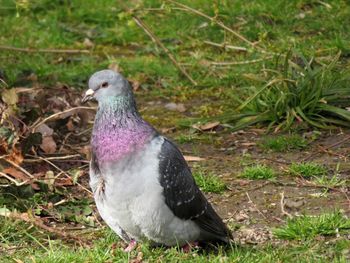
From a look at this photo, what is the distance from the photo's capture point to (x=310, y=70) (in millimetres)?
7066

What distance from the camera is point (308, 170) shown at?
6102mm

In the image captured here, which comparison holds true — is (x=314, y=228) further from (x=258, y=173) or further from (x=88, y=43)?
(x=88, y=43)

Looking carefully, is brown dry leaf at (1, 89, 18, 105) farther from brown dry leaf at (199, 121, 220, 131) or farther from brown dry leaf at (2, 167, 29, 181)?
brown dry leaf at (199, 121, 220, 131)

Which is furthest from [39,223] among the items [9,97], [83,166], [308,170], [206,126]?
[206,126]

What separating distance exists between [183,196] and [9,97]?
207 cm

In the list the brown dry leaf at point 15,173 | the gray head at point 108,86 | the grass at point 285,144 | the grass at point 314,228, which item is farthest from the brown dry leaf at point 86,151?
the grass at point 314,228

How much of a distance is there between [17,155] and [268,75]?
101 inches

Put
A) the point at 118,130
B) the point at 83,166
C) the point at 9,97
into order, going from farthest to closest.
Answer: the point at 83,166 → the point at 9,97 → the point at 118,130

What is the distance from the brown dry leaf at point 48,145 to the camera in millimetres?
6488

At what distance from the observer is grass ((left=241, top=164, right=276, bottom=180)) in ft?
20.0

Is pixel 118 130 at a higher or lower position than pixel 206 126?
higher

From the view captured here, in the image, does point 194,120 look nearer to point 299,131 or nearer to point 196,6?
point 299,131

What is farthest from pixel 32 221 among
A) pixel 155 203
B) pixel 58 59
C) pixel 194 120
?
pixel 58 59

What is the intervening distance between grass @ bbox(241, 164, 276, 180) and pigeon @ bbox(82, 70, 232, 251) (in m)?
1.21
